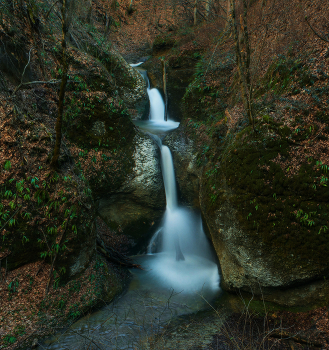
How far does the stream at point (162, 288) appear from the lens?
427cm

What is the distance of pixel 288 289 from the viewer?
190 inches

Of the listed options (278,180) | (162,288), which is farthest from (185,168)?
(162,288)

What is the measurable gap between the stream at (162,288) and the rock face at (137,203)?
0.35 m

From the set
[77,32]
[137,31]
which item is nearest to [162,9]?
[137,31]

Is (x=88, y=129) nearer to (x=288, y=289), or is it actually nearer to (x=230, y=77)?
(x=230, y=77)

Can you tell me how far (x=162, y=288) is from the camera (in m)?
6.09

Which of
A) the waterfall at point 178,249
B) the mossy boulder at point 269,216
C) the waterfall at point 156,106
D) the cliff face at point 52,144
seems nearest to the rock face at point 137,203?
the cliff face at point 52,144

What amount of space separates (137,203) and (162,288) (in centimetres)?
310

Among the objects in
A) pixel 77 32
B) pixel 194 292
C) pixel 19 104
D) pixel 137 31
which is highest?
pixel 137 31

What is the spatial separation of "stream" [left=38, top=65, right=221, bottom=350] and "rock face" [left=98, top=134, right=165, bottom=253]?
353 millimetres

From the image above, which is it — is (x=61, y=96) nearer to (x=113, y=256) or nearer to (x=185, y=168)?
(x=113, y=256)

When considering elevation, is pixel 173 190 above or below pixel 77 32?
below

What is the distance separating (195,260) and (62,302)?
4.08 meters

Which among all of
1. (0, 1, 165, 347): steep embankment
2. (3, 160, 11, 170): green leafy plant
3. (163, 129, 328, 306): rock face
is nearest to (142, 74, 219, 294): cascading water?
(0, 1, 165, 347): steep embankment
